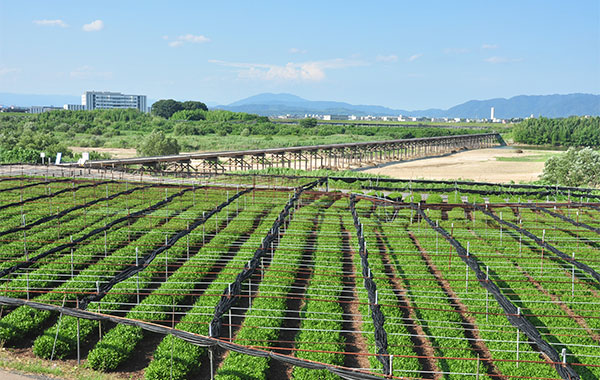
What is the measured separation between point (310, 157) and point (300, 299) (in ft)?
218

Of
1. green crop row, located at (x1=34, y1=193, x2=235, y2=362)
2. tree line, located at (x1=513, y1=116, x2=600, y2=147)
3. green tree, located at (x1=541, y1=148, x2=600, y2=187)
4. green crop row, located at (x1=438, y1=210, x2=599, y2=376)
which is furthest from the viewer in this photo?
tree line, located at (x1=513, y1=116, x2=600, y2=147)

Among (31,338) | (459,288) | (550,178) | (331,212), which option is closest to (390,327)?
(459,288)

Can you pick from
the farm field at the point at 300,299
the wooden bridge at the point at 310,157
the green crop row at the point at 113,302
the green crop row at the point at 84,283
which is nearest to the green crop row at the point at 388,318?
the farm field at the point at 300,299

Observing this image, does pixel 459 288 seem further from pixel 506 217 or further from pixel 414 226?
pixel 506 217

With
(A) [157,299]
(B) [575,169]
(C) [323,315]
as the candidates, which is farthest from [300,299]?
(B) [575,169]

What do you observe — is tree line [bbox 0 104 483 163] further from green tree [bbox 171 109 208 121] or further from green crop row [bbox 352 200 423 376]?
green crop row [bbox 352 200 423 376]

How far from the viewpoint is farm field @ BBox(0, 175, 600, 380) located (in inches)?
523

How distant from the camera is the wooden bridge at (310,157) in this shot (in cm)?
5919

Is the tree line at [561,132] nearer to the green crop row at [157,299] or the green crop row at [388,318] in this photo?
the green crop row at [388,318]

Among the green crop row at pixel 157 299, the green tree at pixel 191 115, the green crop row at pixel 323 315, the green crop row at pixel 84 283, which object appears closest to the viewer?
the green crop row at pixel 323 315

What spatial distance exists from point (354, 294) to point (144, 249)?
9710 mm

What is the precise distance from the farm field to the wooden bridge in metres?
27.6

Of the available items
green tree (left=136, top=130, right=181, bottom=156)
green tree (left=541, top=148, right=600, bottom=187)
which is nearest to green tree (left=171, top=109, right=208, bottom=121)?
green tree (left=136, top=130, right=181, bottom=156)

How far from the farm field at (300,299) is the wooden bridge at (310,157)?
27631 mm
